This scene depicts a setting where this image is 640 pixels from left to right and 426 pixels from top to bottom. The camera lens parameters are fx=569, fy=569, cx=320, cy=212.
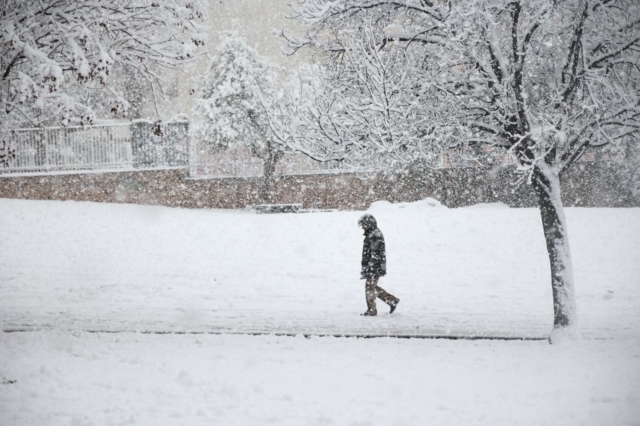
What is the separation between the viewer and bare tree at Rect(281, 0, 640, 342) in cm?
735

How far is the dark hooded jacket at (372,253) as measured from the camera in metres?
10.1

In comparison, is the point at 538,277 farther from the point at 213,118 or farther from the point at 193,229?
the point at 213,118

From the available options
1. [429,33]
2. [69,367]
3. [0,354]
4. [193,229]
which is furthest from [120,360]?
[193,229]

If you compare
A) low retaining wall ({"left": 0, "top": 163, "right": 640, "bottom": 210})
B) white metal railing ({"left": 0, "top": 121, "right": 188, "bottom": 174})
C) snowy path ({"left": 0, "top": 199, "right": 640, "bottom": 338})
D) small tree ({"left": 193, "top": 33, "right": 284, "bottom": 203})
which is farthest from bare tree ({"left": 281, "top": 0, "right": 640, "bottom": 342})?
small tree ({"left": 193, "top": 33, "right": 284, "bottom": 203})

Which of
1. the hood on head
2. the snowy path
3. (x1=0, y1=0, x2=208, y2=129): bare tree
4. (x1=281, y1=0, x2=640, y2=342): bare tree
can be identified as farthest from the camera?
the hood on head

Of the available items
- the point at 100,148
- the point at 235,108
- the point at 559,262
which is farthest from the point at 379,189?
the point at 559,262

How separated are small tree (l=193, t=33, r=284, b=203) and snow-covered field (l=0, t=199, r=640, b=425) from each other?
9.68 ft

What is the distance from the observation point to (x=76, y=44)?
6180 millimetres

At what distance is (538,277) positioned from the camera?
14211mm

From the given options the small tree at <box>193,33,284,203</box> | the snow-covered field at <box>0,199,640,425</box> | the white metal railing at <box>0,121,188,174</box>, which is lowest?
the snow-covered field at <box>0,199,640,425</box>

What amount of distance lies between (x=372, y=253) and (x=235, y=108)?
13751 millimetres

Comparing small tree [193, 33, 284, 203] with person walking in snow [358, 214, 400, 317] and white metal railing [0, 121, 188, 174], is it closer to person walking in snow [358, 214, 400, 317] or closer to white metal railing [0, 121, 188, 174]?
white metal railing [0, 121, 188, 174]

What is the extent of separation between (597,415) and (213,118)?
1886cm

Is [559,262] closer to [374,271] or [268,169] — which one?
[374,271]
